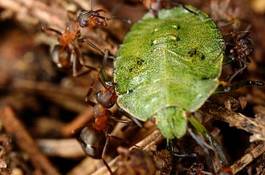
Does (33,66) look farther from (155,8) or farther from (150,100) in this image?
(150,100)

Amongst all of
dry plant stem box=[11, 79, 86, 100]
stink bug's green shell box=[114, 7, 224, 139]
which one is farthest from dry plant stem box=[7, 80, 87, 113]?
stink bug's green shell box=[114, 7, 224, 139]

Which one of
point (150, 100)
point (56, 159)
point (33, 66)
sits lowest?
point (56, 159)

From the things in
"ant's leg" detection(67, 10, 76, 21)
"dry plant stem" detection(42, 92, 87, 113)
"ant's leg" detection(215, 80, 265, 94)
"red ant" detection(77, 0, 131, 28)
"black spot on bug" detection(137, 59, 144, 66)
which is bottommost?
"dry plant stem" detection(42, 92, 87, 113)

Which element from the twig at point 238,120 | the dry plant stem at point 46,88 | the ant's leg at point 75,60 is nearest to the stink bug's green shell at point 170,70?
the twig at point 238,120

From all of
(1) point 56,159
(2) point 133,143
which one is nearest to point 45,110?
(1) point 56,159

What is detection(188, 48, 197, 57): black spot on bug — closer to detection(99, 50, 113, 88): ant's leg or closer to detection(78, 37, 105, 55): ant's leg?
detection(99, 50, 113, 88): ant's leg

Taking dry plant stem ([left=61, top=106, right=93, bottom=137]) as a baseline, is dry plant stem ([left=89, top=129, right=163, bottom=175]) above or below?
above

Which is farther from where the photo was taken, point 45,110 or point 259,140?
point 45,110
